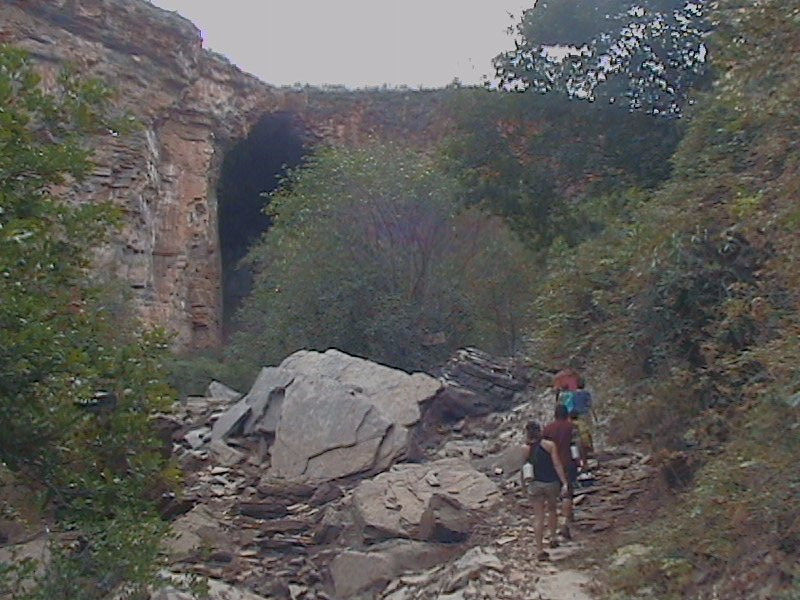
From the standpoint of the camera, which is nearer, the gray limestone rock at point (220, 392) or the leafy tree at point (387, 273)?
the gray limestone rock at point (220, 392)

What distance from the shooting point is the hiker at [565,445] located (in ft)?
26.1

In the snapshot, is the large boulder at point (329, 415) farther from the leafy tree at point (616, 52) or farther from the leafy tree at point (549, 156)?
the leafy tree at point (616, 52)

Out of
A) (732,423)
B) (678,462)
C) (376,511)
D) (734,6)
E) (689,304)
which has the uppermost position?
(734,6)

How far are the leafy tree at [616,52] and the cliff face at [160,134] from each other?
772cm

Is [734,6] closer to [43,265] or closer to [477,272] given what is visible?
[43,265]

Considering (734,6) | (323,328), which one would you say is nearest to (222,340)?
(323,328)

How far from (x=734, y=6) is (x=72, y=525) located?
21.8 ft

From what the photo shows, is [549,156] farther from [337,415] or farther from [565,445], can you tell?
[565,445]

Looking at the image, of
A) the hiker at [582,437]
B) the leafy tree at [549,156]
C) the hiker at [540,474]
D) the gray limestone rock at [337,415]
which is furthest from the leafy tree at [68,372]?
the leafy tree at [549,156]

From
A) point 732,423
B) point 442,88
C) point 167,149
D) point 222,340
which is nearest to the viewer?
point 732,423

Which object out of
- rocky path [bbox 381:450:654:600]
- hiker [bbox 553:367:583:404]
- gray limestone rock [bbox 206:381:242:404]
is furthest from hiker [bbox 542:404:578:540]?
gray limestone rock [bbox 206:381:242:404]

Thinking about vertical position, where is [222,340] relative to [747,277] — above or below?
below

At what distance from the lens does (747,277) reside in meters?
7.52

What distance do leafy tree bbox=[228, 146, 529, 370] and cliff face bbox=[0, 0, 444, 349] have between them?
9.16 ft
